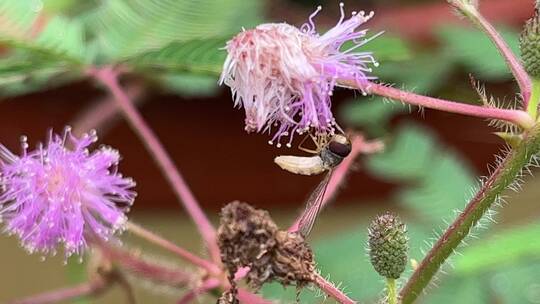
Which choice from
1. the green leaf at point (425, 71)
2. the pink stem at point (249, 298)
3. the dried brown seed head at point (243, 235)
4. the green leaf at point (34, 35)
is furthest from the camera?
the green leaf at point (425, 71)

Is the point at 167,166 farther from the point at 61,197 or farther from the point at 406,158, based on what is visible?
the point at 406,158

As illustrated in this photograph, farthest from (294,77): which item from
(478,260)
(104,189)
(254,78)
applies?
(478,260)

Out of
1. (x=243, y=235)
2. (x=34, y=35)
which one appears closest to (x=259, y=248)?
(x=243, y=235)

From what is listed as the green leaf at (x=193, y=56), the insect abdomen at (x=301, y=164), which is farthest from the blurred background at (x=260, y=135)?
the insect abdomen at (x=301, y=164)

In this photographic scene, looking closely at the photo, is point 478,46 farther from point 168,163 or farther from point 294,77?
point 294,77

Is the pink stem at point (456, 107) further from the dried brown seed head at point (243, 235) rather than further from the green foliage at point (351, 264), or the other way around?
the green foliage at point (351, 264)

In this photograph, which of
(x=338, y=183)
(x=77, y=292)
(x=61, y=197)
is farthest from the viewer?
(x=77, y=292)
